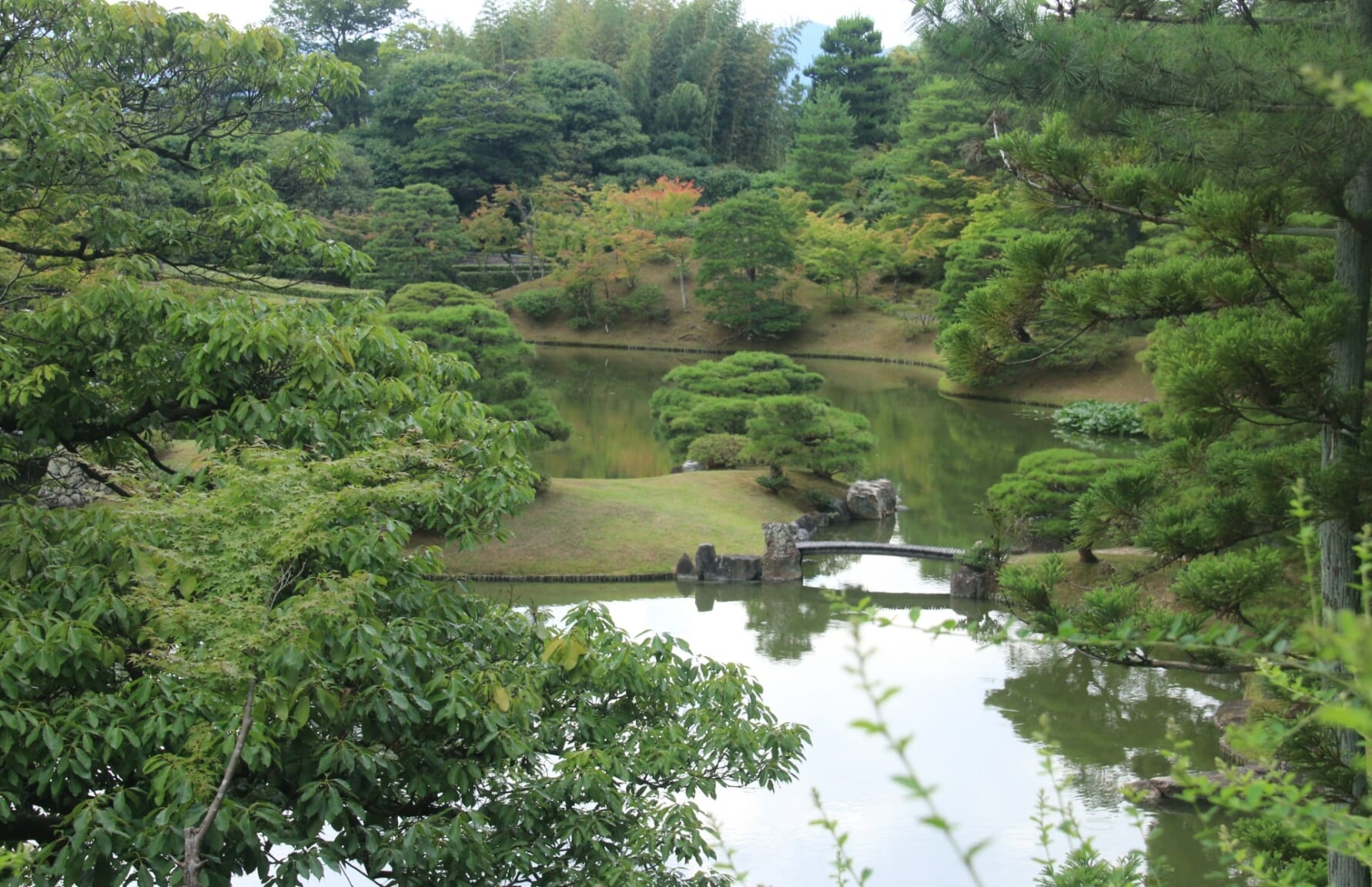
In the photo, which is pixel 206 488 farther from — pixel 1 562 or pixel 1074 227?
pixel 1074 227

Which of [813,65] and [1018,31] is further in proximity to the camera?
[813,65]

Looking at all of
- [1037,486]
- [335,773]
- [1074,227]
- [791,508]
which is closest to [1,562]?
[335,773]

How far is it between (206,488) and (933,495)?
12215 millimetres

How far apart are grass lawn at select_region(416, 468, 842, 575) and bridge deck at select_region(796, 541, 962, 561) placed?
55 centimetres

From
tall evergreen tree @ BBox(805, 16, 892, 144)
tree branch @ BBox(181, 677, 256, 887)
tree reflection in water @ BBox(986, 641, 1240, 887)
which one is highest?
tall evergreen tree @ BBox(805, 16, 892, 144)

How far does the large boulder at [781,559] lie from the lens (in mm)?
11203

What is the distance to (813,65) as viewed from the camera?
37156mm

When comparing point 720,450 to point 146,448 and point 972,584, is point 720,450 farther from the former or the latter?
point 146,448

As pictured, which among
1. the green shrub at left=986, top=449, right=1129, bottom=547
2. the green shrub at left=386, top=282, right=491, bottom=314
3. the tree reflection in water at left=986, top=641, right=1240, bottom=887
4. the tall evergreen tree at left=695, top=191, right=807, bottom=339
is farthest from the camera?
the tall evergreen tree at left=695, top=191, right=807, bottom=339

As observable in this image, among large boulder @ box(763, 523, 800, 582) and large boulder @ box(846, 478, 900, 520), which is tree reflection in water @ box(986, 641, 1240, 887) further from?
large boulder @ box(846, 478, 900, 520)

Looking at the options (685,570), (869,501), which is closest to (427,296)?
(685,570)

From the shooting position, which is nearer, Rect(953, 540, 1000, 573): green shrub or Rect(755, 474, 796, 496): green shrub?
Rect(953, 540, 1000, 573): green shrub

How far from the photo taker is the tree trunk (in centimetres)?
439

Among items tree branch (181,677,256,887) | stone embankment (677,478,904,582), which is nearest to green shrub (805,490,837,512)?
stone embankment (677,478,904,582)
